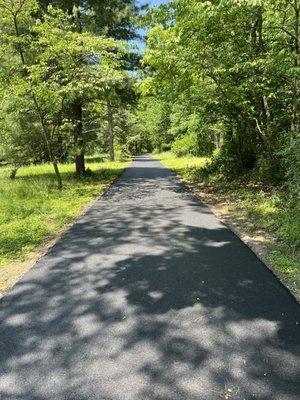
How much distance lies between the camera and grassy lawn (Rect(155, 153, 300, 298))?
18.4 ft

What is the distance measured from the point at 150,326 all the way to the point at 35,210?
22.3 feet

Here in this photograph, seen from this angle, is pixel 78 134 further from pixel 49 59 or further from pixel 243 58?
pixel 243 58

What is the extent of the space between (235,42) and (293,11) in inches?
60.1

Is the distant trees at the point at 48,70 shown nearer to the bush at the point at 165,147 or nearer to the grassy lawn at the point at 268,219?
the grassy lawn at the point at 268,219

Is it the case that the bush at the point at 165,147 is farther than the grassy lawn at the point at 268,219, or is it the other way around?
the bush at the point at 165,147

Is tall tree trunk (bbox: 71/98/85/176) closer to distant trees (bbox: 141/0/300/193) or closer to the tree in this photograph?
the tree

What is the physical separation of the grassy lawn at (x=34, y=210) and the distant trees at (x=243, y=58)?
4063 millimetres

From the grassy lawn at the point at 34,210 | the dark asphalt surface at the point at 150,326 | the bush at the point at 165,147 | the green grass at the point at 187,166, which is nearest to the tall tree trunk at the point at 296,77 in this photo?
the dark asphalt surface at the point at 150,326

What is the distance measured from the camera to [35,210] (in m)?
10.0

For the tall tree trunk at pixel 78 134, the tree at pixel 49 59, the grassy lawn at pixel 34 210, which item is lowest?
the grassy lawn at pixel 34 210

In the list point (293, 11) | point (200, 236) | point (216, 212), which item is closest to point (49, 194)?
point (216, 212)

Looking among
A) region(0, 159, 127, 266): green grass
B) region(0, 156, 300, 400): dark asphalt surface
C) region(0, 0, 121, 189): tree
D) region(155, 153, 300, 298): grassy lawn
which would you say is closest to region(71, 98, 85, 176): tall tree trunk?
region(0, 159, 127, 266): green grass

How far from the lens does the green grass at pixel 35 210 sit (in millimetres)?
7129

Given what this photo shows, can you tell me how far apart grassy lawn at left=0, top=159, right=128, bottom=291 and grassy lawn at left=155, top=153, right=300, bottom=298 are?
371 centimetres
